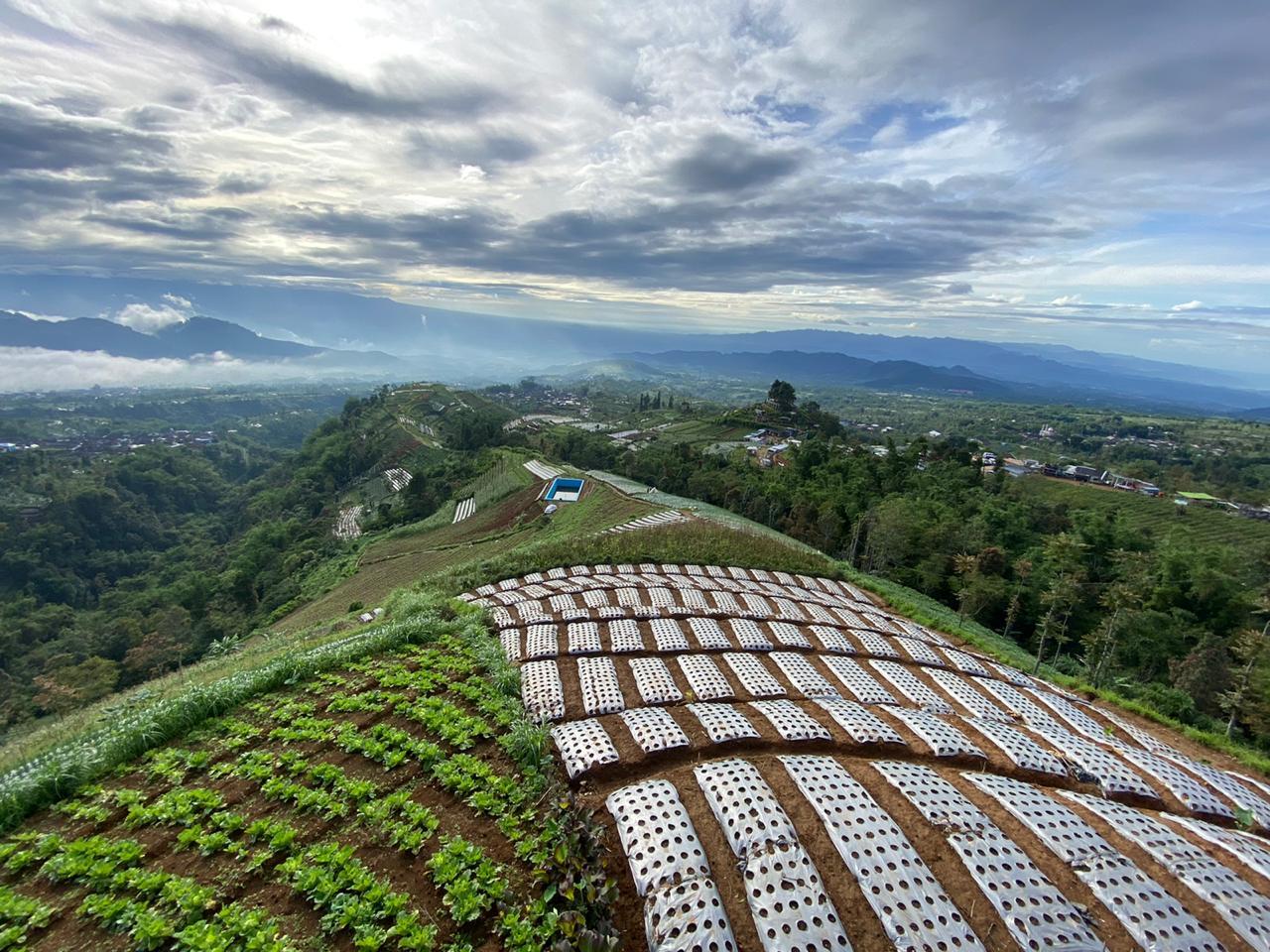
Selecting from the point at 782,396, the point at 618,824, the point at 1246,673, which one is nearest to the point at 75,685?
the point at 618,824

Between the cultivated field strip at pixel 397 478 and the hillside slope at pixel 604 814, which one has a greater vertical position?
the hillside slope at pixel 604 814

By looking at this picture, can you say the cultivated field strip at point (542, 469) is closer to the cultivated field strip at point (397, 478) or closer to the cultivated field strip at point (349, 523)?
the cultivated field strip at point (397, 478)

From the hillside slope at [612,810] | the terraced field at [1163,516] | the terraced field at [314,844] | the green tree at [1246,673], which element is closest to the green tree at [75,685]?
the hillside slope at [612,810]

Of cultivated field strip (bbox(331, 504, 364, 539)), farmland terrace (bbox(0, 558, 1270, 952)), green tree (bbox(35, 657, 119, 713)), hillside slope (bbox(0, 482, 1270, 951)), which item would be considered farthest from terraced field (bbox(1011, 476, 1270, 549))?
green tree (bbox(35, 657, 119, 713))

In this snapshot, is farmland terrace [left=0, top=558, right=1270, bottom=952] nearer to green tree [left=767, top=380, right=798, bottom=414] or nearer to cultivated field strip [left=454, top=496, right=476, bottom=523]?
cultivated field strip [left=454, top=496, right=476, bottom=523]

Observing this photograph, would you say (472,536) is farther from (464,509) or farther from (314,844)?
(314,844)

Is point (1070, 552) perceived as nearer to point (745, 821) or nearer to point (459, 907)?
point (745, 821)
